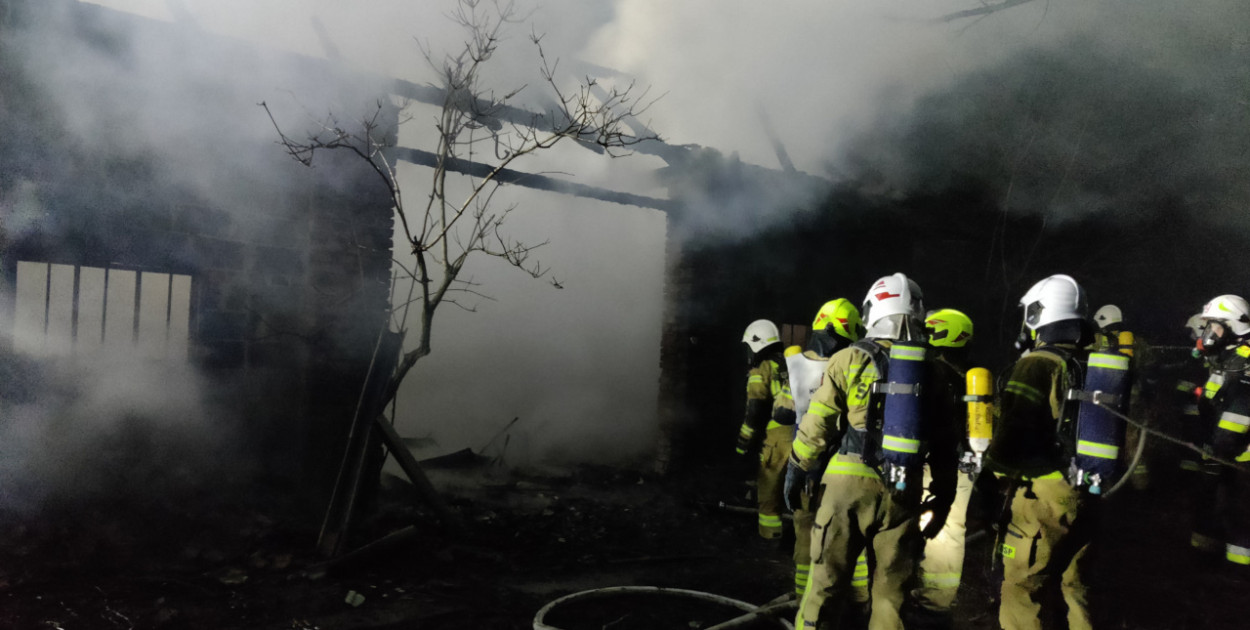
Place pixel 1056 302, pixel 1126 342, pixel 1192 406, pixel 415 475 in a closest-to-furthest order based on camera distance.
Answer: pixel 1056 302 → pixel 415 475 → pixel 1192 406 → pixel 1126 342

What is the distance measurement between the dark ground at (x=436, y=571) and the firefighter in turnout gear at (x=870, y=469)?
125 cm

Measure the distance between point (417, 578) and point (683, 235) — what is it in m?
5.08

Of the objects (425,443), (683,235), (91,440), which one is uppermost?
(683,235)

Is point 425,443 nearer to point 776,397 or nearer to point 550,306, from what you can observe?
point 550,306

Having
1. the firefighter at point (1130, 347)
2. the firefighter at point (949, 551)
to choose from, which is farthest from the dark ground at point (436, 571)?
the firefighter at point (1130, 347)

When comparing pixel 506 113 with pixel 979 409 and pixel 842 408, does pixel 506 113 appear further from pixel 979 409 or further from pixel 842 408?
pixel 979 409

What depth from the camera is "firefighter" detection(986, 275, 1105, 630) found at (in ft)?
11.9

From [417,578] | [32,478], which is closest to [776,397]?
[417,578]

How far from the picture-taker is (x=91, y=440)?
5.21 metres

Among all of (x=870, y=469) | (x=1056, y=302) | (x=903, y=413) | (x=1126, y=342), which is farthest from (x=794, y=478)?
(x=1126, y=342)

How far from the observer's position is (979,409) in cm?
446

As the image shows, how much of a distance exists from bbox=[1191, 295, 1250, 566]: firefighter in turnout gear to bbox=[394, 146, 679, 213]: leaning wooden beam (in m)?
5.28

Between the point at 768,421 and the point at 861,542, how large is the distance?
2.52 metres

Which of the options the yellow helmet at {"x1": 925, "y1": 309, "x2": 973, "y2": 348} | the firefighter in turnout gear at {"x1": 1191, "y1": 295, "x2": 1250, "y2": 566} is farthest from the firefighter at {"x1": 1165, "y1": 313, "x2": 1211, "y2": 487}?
the yellow helmet at {"x1": 925, "y1": 309, "x2": 973, "y2": 348}
